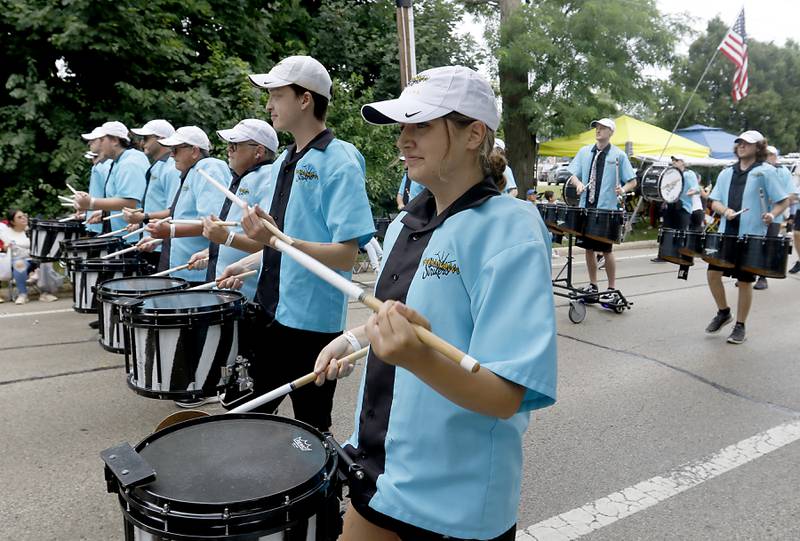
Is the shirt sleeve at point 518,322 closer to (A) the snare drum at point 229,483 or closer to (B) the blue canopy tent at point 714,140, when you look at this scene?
(A) the snare drum at point 229,483

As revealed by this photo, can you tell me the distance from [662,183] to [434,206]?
8701mm

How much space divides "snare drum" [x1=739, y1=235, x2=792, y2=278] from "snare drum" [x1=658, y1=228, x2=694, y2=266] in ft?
2.68

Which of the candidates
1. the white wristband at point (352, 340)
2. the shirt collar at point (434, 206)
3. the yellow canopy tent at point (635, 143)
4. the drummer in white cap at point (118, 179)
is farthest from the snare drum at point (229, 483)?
the yellow canopy tent at point (635, 143)

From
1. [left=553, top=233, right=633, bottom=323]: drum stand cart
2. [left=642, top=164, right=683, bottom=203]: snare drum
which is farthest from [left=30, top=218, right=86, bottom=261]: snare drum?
[left=642, top=164, right=683, bottom=203]: snare drum

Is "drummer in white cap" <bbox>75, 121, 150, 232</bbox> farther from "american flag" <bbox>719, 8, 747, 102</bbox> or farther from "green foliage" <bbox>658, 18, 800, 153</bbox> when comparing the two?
"green foliage" <bbox>658, 18, 800, 153</bbox>

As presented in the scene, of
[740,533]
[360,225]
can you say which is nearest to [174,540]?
[360,225]

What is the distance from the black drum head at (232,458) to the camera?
1681 millimetres

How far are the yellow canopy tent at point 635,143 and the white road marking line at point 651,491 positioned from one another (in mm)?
13132

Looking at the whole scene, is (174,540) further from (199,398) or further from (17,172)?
(17,172)

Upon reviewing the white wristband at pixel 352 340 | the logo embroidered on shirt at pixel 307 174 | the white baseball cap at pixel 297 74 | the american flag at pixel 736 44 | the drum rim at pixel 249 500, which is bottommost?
the drum rim at pixel 249 500

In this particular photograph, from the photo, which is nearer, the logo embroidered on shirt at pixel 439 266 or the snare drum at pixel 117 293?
the logo embroidered on shirt at pixel 439 266

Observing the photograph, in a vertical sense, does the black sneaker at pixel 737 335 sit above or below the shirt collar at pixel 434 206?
below

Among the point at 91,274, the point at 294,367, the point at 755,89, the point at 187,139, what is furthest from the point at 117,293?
the point at 755,89

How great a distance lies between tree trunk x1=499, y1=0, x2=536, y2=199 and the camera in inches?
631
